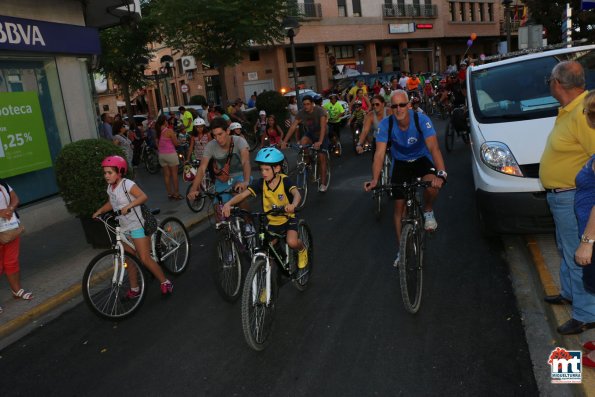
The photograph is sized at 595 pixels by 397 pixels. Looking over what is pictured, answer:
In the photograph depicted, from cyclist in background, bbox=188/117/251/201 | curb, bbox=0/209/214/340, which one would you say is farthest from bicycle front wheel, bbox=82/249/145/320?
cyclist in background, bbox=188/117/251/201

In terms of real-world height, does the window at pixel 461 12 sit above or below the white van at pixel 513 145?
above

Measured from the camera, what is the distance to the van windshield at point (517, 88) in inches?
237

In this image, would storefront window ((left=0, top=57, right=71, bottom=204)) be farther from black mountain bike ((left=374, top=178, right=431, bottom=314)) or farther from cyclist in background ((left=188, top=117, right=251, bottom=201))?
black mountain bike ((left=374, top=178, right=431, bottom=314))

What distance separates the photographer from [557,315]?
13.3ft

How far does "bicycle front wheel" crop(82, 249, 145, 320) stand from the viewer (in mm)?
4961

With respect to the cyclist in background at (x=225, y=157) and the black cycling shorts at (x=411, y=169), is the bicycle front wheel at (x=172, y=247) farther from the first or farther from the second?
the black cycling shorts at (x=411, y=169)

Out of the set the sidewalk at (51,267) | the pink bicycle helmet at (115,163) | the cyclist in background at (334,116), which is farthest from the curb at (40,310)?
the cyclist in background at (334,116)

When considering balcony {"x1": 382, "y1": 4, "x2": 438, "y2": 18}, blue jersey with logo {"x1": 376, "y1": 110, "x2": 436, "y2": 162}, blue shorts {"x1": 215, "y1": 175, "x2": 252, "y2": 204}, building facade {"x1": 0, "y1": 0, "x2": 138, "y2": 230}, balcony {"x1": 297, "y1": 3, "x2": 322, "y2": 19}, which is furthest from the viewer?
balcony {"x1": 382, "y1": 4, "x2": 438, "y2": 18}

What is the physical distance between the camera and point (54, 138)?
10.9 meters

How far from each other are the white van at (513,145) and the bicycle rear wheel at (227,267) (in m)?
2.67

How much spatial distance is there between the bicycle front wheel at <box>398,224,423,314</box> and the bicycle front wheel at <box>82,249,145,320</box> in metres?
2.78

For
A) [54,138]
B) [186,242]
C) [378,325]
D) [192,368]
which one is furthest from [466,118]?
[54,138]

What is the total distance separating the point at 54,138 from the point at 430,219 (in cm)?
871

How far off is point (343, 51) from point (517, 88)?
142ft
